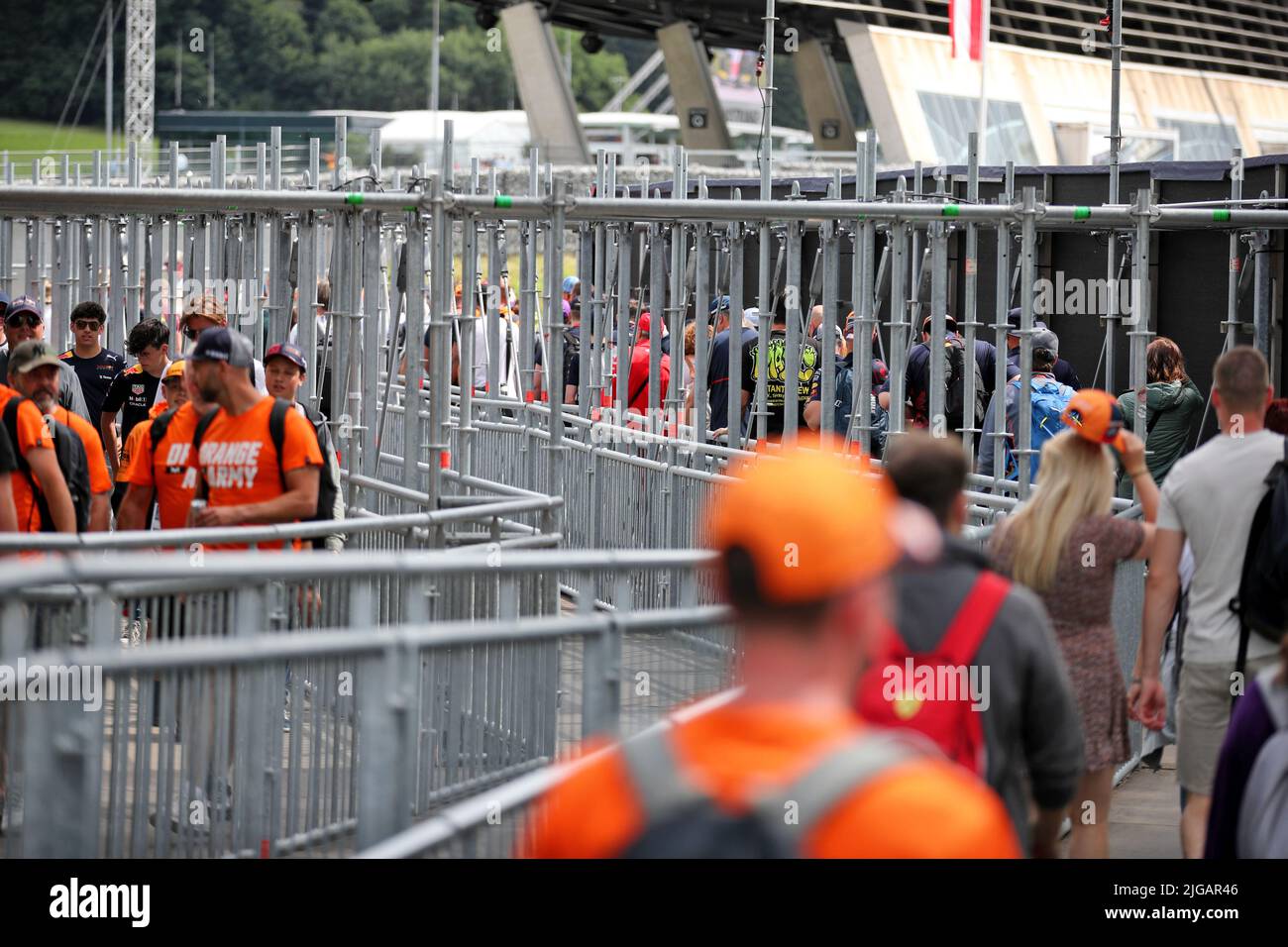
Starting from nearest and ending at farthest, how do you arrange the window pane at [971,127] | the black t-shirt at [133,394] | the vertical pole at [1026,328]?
the vertical pole at [1026,328], the black t-shirt at [133,394], the window pane at [971,127]

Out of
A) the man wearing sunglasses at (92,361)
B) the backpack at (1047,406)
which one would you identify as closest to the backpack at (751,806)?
the backpack at (1047,406)

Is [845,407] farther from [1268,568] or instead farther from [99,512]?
[1268,568]

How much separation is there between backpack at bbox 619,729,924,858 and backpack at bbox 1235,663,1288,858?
5.40ft

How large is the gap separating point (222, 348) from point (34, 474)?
34.4 inches

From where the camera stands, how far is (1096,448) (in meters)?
6.19

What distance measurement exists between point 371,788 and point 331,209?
599cm

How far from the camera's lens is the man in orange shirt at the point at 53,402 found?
8.38 m

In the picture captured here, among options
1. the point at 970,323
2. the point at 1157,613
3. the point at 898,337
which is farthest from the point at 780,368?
the point at 1157,613

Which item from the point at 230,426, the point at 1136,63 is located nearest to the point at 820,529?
the point at 230,426

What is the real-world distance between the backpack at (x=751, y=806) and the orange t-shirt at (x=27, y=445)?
585cm

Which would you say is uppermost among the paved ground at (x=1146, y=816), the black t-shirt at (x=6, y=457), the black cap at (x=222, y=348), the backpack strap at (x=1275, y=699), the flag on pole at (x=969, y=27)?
the flag on pole at (x=969, y=27)

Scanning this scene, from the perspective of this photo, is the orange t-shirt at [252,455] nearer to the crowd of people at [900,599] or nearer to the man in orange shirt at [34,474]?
the crowd of people at [900,599]

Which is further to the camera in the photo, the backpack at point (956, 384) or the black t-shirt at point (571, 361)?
the black t-shirt at point (571, 361)

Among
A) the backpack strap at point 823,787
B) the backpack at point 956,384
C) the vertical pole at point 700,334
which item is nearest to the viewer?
the backpack strap at point 823,787
